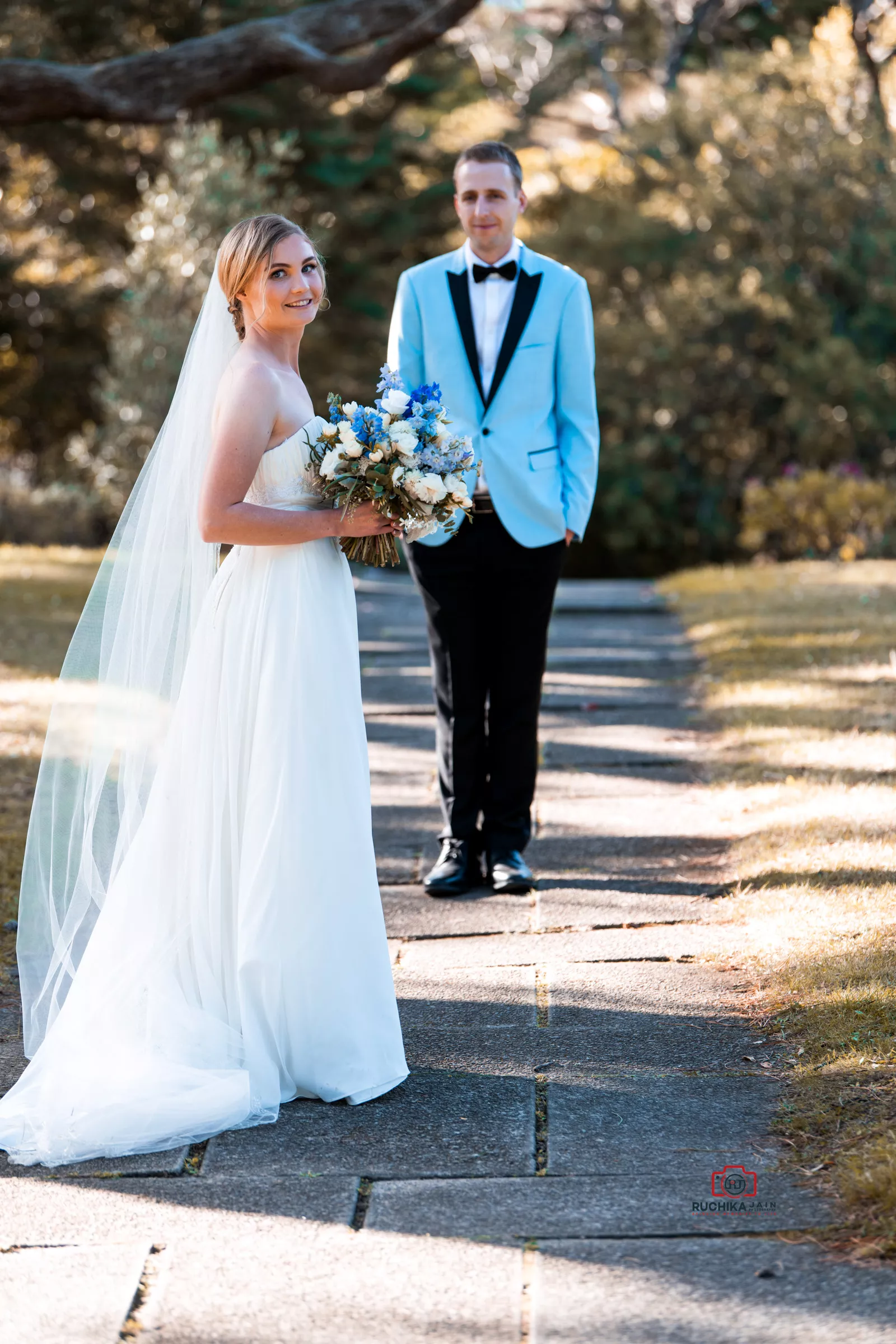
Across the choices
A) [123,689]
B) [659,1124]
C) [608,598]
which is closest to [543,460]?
[123,689]

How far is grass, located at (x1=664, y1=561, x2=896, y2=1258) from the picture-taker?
9.57ft

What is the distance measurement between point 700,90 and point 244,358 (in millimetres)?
18478

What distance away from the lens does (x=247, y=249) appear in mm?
3373

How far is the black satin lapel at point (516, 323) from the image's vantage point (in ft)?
15.4

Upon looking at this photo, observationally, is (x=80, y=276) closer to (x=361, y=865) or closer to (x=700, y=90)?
(x=700, y=90)

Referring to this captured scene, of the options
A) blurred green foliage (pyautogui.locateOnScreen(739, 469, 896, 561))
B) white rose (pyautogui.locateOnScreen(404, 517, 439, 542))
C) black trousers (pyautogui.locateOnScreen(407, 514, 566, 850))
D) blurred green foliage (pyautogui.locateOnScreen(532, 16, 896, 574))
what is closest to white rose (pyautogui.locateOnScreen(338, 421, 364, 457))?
white rose (pyautogui.locateOnScreen(404, 517, 439, 542))

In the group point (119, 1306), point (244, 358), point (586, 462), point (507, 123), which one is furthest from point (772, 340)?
point (119, 1306)

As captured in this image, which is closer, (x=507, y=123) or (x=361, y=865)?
(x=361, y=865)

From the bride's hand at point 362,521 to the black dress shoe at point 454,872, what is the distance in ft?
5.62

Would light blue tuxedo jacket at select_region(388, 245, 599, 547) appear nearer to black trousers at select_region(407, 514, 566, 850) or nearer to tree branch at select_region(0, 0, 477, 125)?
black trousers at select_region(407, 514, 566, 850)

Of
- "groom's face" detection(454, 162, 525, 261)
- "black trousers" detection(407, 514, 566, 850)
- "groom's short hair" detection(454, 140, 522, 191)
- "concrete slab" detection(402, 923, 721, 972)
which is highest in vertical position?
"groom's short hair" detection(454, 140, 522, 191)

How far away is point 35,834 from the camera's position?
363 centimetres

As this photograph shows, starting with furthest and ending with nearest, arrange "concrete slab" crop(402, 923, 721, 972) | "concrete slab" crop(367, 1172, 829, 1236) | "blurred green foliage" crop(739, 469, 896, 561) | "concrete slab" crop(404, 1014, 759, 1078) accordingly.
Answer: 1. "blurred green foliage" crop(739, 469, 896, 561)
2. "concrete slab" crop(402, 923, 721, 972)
3. "concrete slab" crop(404, 1014, 759, 1078)
4. "concrete slab" crop(367, 1172, 829, 1236)

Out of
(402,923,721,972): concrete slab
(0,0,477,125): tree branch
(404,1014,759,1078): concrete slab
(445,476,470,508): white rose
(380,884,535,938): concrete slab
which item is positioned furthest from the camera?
(0,0,477,125): tree branch
